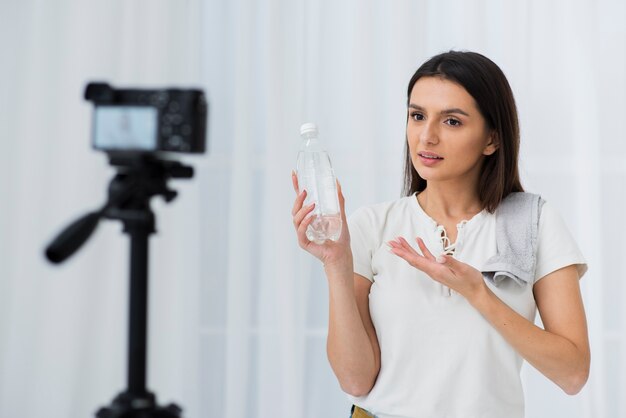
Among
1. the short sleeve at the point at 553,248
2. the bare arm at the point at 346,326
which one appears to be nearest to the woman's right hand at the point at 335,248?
the bare arm at the point at 346,326

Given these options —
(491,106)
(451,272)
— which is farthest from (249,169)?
(451,272)

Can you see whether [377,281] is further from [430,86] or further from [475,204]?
[430,86]

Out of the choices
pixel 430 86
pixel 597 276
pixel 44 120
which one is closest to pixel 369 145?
pixel 597 276

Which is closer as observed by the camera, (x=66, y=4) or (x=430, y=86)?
(x=430, y=86)

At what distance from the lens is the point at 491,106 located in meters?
1.47

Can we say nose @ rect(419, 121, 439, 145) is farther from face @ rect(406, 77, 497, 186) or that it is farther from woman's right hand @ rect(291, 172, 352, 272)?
woman's right hand @ rect(291, 172, 352, 272)

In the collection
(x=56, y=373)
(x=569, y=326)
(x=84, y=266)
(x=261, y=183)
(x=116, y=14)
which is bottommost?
(x=56, y=373)

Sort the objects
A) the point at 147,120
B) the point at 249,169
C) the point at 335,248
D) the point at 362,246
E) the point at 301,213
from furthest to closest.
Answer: the point at 249,169, the point at 362,246, the point at 335,248, the point at 301,213, the point at 147,120

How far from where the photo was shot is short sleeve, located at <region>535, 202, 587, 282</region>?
1.44 m

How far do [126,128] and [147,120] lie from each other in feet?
0.10

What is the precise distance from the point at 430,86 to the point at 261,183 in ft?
3.87

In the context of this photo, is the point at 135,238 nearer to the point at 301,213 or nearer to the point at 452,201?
the point at 301,213

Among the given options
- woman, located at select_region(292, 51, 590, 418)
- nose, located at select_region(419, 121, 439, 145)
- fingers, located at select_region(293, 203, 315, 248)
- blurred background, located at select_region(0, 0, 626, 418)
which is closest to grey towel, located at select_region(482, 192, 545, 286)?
woman, located at select_region(292, 51, 590, 418)

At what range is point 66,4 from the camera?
2.72 metres
